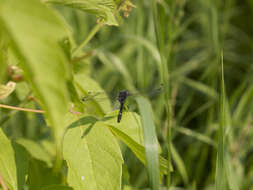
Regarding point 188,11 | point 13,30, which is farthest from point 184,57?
point 13,30

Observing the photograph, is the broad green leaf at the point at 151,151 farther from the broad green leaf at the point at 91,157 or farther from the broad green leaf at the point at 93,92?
the broad green leaf at the point at 93,92

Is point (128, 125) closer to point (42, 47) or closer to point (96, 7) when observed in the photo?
point (96, 7)

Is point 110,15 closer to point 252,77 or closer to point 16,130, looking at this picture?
point 16,130

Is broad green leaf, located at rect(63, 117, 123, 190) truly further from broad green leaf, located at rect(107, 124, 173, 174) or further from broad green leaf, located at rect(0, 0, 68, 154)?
broad green leaf, located at rect(0, 0, 68, 154)

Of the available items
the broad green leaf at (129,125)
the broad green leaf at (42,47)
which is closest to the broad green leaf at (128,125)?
the broad green leaf at (129,125)

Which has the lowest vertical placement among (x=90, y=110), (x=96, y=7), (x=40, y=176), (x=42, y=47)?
(x=40, y=176)

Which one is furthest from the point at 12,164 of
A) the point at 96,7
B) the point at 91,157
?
the point at 96,7
